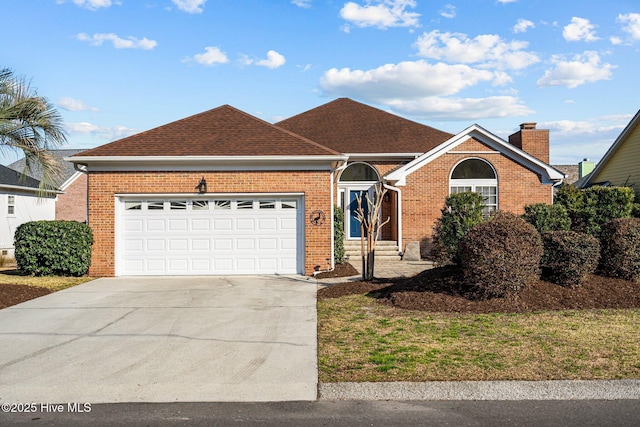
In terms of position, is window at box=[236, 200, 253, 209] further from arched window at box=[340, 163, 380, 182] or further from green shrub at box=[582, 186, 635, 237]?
green shrub at box=[582, 186, 635, 237]

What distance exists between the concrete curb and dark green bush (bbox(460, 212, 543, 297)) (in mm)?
4170

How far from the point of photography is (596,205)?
15.8 metres

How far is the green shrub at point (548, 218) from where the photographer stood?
14852 mm

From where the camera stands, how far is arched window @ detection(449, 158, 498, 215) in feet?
65.9

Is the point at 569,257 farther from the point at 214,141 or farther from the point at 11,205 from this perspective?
the point at 11,205

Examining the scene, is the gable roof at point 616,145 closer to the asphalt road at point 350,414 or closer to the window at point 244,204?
the window at point 244,204

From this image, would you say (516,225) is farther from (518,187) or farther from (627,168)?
(627,168)

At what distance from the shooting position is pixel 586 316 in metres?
9.22

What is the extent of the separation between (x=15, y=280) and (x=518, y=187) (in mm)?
15904

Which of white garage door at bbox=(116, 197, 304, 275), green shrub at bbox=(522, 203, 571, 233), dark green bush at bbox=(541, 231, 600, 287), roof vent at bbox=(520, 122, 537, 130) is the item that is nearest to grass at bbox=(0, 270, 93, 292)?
white garage door at bbox=(116, 197, 304, 275)

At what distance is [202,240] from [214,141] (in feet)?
9.22

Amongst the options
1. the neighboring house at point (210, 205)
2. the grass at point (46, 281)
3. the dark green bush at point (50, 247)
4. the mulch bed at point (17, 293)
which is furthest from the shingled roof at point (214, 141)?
the mulch bed at point (17, 293)

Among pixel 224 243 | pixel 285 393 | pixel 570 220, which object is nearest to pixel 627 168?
pixel 570 220

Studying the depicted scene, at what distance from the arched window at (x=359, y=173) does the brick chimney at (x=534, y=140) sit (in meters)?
5.86
